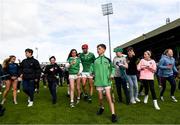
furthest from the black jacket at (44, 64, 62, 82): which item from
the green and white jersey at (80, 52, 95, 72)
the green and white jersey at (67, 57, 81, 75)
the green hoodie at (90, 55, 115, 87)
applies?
the green hoodie at (90, 55, 115, 87)

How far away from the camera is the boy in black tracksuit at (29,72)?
13.1 m

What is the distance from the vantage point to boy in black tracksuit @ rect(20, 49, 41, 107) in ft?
42.9

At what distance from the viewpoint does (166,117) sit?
35.5ft

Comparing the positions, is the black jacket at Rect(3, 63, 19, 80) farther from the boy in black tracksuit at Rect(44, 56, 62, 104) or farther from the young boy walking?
the young boy walking

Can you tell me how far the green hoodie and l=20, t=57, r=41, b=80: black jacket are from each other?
3103mm

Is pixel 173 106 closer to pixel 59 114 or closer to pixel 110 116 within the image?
pixel 110 116

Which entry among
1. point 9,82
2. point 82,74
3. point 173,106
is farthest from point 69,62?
point 173,106

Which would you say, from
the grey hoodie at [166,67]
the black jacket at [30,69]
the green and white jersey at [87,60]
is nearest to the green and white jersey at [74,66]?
the green and white jersey at [87,60]

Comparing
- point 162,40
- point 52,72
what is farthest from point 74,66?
point 162,40

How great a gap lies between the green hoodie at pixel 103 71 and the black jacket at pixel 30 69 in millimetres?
3103

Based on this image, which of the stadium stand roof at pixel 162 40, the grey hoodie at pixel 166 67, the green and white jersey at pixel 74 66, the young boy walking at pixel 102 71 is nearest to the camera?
the young boy walking at pixel 102 71

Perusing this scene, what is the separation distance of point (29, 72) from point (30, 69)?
4.9 inches

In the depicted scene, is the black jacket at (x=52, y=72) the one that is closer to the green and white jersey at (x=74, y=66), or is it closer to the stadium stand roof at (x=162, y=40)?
the green and white jersey at (x=74, y=66)

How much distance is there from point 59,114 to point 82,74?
2.68 metres
